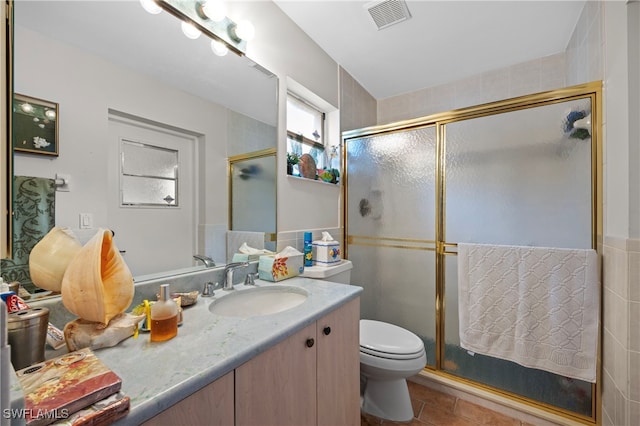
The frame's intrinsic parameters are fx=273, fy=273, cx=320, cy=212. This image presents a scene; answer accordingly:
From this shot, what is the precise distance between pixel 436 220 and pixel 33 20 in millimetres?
1977

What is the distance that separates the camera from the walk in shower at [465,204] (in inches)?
55.4

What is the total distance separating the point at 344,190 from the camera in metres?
2.18

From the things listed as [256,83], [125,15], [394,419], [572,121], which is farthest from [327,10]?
[394,419]

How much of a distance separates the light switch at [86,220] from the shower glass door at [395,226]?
5.32 ft

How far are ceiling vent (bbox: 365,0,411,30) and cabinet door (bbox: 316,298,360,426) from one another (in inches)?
62.9

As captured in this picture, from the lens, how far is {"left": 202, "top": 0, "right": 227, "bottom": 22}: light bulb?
1.19 meters

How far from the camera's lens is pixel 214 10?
1.21 m

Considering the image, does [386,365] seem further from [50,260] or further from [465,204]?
[50,260]

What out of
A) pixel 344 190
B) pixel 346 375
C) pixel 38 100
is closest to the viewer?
pixel 38 100

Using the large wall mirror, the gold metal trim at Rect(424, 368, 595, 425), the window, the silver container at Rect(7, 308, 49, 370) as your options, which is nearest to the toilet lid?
the gold metal trim at Rect(424, 368, 595, 425)

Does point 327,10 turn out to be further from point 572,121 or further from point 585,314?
point 585,314

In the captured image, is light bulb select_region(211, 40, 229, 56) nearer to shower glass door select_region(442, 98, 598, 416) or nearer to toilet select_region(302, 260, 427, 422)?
toilet select_region(302, 260, 427, 422)

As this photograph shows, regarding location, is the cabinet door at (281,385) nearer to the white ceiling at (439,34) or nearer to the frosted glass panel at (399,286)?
the frosted glass panel at (399,286)

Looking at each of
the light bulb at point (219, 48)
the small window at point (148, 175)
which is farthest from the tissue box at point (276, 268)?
the light bulb at point (219, 48)
